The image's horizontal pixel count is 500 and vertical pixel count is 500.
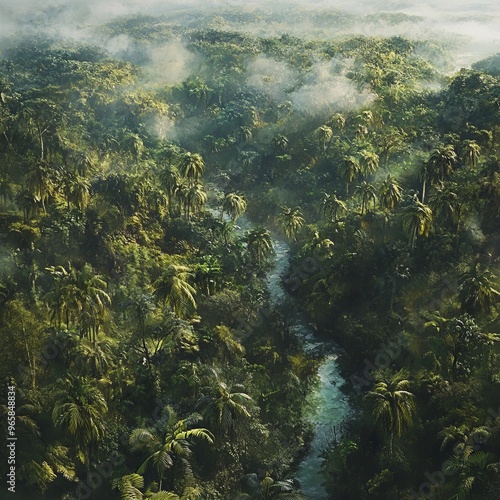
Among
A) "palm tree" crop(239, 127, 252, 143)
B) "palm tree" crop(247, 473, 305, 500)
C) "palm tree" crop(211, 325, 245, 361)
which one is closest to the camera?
"palm tree" crop(247, 473, 305, 500)

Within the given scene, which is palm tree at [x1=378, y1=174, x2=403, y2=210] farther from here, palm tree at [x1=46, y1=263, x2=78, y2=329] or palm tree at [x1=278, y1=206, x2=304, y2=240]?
palm tree at [x1=46, y1=263, x2=78, y2=329]

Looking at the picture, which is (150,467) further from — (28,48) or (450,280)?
(28,48)

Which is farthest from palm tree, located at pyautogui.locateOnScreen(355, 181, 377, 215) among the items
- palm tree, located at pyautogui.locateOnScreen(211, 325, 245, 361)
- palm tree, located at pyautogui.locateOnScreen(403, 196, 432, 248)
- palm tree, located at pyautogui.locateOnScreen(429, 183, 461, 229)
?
palm tree, located at pyautogui.locateOnScreen(211, 325, 245, 361)

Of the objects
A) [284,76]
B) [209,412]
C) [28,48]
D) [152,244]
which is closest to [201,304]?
[152,244]

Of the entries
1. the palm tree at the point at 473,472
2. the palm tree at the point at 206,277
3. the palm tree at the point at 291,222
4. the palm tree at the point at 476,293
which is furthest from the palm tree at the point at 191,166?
the palm tree at the point at 473,472

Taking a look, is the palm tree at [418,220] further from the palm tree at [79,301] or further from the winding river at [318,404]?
the palm tree at [79,301]

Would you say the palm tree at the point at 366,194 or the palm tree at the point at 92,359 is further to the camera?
the palm tree at the point at 366,194
